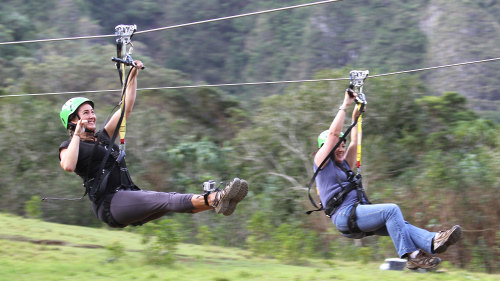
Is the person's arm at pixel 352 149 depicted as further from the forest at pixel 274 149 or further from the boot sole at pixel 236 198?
the forest at pixel 274 149

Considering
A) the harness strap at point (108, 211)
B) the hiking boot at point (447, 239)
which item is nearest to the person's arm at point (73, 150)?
the harness strap at point (108, 211)

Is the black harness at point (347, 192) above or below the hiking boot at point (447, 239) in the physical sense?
above

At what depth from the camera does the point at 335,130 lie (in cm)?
542

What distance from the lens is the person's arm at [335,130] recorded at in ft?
17.7

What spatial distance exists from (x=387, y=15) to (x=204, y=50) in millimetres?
9039

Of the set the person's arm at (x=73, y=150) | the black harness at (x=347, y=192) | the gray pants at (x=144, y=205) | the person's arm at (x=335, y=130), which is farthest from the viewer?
the black harness at (x=347, y=192)

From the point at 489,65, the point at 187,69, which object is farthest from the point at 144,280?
the point at 187,69

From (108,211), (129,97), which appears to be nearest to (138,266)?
(108,211)

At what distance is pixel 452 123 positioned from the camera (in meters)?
12.4

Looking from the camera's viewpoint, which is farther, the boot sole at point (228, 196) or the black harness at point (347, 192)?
the black harness at point (347, 192)

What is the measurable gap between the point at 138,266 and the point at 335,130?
2340 mm

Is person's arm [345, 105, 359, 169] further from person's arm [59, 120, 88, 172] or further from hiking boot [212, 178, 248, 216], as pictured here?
person's arm [59, 120, 88, 172]

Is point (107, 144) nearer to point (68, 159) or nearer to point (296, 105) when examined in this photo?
point (68, 159)

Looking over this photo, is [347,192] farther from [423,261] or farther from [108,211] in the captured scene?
[108,211]
